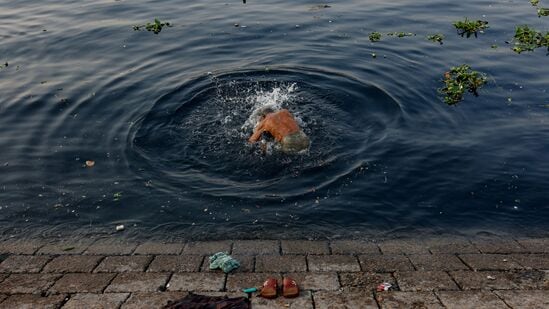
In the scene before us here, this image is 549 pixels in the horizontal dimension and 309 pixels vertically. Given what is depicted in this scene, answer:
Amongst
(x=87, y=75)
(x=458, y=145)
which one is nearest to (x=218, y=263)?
(x=458, y=145)

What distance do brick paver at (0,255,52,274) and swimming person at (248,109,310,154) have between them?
4.88m

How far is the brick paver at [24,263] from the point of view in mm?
7211

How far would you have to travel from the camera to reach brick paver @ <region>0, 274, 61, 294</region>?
666 centimetres

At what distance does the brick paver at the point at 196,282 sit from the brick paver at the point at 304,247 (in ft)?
3.96

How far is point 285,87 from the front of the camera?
43.4 feet

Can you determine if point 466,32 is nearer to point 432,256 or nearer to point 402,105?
point 402,105

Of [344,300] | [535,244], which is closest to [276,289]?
[344,300]

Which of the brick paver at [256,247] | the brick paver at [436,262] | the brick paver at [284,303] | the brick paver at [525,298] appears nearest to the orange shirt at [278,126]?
the brick paver at [256,247]

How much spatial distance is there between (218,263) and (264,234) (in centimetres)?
148

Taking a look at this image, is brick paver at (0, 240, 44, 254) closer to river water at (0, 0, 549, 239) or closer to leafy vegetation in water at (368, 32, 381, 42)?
river water at (0, 0, 549, 239)

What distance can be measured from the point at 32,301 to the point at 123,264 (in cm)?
A: 127

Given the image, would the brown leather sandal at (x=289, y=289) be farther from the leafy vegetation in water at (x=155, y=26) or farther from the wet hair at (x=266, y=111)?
the leafy vegetation in water at (x=155, y=26)

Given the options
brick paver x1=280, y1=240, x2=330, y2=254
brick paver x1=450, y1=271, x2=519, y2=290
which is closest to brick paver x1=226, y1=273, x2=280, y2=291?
brick paver x1=280, y1=240, x2=330, y2=254

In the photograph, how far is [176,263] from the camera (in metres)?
7.18
